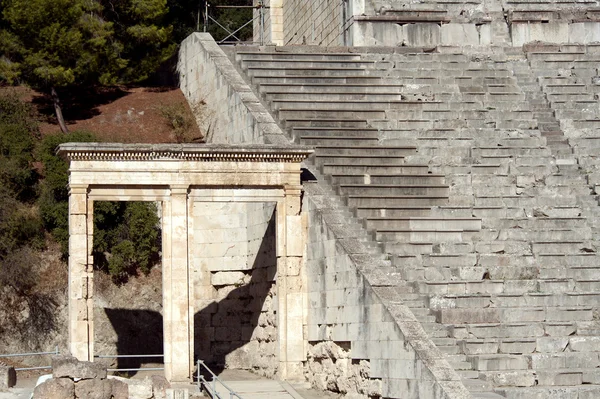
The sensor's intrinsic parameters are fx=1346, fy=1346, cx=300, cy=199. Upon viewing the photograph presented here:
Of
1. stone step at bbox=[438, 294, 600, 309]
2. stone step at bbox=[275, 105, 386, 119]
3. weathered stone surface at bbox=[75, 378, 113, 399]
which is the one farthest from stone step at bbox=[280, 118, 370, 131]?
weathered stone surface at bbox=[75, 378, 113, 399]

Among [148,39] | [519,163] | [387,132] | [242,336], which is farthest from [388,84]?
[148,39]

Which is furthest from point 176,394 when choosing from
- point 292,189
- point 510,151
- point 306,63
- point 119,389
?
point 306,63

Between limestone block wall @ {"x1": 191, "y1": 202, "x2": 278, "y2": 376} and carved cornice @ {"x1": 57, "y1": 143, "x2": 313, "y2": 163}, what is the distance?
141 inches

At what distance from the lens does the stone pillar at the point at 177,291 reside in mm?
22156

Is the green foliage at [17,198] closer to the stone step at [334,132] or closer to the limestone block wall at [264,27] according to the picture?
the stone step at [334,132]

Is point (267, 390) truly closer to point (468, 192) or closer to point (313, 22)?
point (468, 192)

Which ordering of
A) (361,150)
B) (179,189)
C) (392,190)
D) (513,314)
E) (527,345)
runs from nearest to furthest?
(527,345), (513,314), (179,189), (392,190), (361,150)

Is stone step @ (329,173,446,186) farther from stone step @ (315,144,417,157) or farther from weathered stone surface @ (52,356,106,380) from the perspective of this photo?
weathered stone surface @ (52,356,106,380)

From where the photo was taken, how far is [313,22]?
119 feet

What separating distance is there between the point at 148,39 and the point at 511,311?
61.6 ft

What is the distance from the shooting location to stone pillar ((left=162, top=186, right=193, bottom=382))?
2216 centimetres

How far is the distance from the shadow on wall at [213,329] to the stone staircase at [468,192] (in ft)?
11.9

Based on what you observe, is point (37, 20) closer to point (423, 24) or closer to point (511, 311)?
point (423, 24)

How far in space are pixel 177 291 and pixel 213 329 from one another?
553 cm
